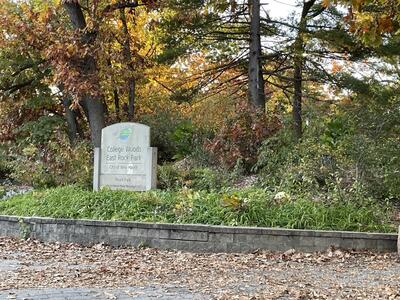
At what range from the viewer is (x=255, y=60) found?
16.5 m

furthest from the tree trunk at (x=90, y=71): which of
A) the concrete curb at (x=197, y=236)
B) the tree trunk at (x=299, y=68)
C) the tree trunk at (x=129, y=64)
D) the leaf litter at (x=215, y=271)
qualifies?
the leaf litter at (x=215, y=271)

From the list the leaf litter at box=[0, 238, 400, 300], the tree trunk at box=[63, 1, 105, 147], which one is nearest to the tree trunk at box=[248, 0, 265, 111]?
the tree trunk at box=[63, 1, 105, 147]

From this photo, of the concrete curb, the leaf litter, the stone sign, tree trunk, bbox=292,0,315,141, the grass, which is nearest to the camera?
the leaf litter

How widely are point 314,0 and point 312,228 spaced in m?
13.2

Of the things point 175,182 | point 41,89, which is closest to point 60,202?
point 175,182

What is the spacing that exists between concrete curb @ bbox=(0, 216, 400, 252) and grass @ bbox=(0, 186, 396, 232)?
30 cm

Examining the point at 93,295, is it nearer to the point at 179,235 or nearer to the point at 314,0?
the point at 179,235

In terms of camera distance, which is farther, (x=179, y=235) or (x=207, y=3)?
(x=207, y=3)

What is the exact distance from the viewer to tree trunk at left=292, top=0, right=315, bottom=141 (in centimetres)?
1652

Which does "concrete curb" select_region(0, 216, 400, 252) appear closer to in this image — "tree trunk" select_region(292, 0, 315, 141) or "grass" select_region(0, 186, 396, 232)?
"grass" select_region(0, 186, 396, 232)

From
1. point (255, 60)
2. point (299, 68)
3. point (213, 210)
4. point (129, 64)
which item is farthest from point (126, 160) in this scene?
point (299, 68)

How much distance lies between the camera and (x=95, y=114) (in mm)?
16422

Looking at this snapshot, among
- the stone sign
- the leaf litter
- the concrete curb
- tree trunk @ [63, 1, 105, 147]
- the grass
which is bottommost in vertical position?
the leaf litter

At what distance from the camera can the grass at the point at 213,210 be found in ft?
28.1
